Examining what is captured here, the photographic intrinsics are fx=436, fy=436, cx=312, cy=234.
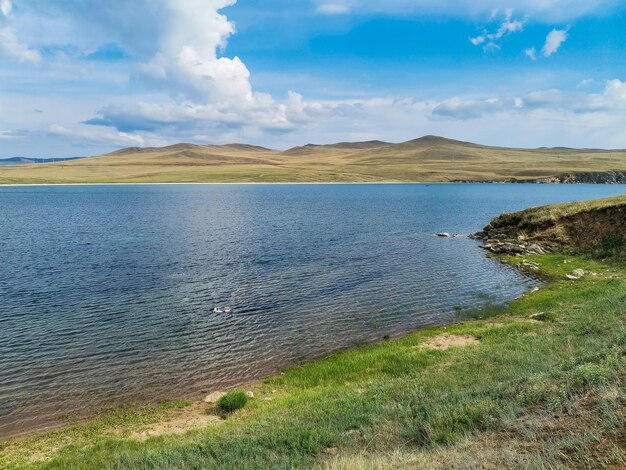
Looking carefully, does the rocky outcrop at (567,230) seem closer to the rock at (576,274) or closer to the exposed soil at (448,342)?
the rock at (576,274)

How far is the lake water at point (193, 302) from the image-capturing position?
18.2 metres

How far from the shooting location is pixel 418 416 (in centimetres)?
A: 1052

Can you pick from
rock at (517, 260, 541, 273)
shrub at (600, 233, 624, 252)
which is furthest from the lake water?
shrub at (600, 233, 624, 252)

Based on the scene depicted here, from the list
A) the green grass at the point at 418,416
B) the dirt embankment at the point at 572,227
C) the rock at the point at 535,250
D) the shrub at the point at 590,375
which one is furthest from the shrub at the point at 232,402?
the rock at the point at 535,250

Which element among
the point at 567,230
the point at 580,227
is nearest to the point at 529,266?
the point at 580,227

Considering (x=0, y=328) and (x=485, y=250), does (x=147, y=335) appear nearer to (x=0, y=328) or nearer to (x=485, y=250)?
(x=0, y=328)

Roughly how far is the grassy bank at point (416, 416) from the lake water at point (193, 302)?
255cm

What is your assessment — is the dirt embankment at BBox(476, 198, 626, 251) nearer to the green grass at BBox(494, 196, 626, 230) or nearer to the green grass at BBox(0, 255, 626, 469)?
the green grass at BBox(494, 196, 626, 230)

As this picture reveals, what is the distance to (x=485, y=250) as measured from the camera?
47.3 m

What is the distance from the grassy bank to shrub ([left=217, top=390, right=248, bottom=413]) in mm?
249

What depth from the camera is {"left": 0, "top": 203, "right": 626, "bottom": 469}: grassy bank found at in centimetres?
800

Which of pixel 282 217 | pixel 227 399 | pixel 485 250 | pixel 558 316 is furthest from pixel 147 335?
pixel 282 217

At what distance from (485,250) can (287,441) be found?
137 ft

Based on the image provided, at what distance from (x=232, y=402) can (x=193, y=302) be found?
47.9 feet
